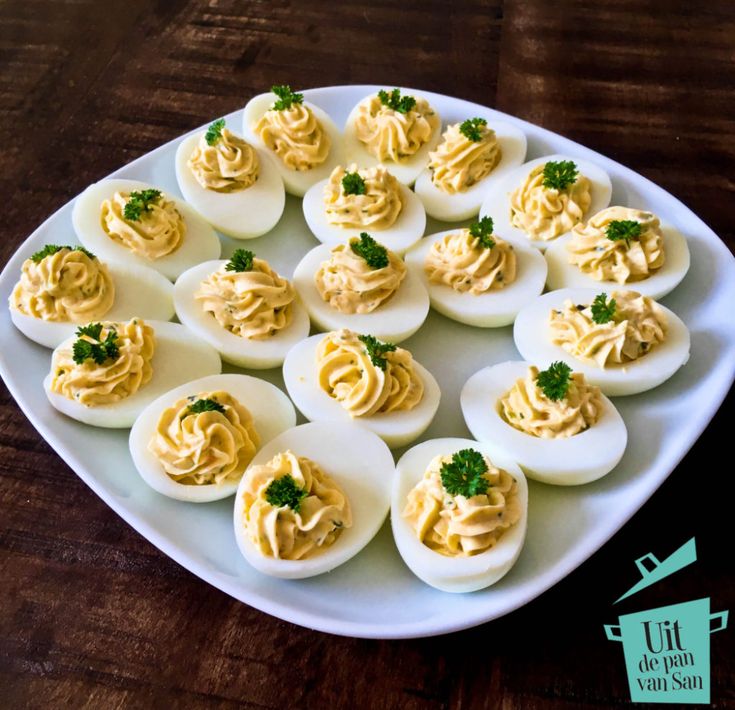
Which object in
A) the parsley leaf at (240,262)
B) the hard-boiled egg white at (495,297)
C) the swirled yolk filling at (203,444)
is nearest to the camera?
the swirled yolk filling at (203,444)

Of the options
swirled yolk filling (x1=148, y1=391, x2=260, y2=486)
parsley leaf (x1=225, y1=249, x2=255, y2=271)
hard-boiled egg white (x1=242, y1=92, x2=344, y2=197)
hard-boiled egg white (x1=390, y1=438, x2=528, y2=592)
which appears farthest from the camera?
hard-boiled egg white (x1=242, y1=92, x2=344, y2=197)

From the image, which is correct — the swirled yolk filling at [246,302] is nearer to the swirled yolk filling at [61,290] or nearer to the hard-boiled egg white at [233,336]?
the hard-boiled egg white at [233,336]

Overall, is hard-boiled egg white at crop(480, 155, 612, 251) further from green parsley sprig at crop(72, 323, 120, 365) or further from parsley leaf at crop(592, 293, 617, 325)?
green parsley sprig at crop(72, 323, 120, 365)

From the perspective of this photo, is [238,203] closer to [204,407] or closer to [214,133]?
[214,133]

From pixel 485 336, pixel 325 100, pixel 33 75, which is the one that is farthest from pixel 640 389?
pixel 33 75

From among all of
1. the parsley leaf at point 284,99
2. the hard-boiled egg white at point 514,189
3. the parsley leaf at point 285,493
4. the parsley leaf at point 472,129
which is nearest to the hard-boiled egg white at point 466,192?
the hard-boiled egg white at point 514,189

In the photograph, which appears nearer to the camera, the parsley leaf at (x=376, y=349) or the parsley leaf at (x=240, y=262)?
the parsley leaf at (x=376, y=349)

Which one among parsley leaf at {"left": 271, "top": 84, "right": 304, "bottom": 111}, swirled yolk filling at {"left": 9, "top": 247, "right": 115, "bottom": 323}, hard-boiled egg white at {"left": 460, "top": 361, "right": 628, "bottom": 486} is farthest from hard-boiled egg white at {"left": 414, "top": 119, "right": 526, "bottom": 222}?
swirled yolk filling at {"left": 9, "top": 247, "right": 115, "bottom": 323}
